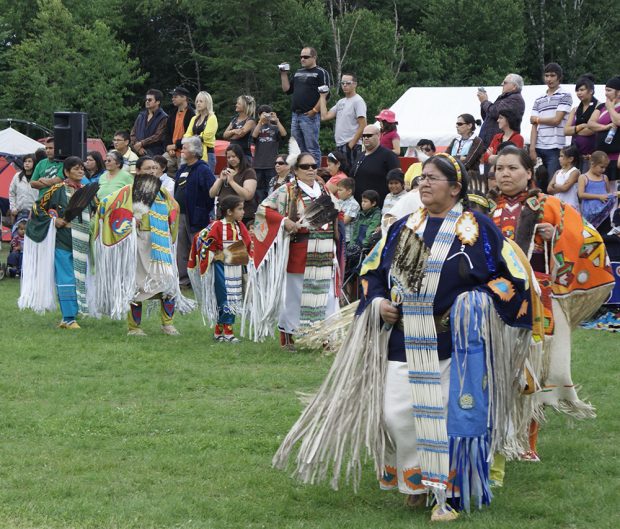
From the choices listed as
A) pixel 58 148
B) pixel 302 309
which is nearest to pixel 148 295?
pixel 302 309

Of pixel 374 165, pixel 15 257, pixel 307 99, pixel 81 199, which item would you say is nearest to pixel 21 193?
pixel 15 257

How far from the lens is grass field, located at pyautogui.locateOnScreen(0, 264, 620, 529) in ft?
15.4

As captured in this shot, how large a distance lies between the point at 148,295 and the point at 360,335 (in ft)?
15.9

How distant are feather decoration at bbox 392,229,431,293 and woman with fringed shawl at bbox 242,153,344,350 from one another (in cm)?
397

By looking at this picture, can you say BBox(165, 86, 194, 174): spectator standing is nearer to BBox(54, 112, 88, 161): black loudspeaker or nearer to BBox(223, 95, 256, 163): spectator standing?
BBox(223, 95, 256, 163): spectator standing

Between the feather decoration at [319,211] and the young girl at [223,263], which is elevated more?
the feather decoration at [319,211]

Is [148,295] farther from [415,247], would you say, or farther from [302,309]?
[415,247]

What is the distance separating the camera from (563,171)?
10656mm

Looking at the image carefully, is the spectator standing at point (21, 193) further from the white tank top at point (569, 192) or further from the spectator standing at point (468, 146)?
the white tank top at point (569, 192)

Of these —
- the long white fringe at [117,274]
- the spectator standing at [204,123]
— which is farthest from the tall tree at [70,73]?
the long white fringe at [117,274]

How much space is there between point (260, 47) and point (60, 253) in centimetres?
1945

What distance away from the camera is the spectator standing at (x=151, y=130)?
13367 millimetres

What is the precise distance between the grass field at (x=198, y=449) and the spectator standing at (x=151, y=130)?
4.79 meters

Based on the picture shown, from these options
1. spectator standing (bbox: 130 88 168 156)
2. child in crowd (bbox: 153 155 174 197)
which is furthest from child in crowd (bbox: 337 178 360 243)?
spectator standing (bbox: 130 88 168 156)
